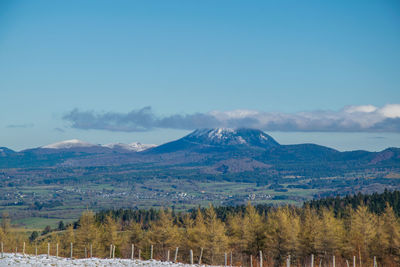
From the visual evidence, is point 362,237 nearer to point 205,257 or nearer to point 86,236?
point 205,257

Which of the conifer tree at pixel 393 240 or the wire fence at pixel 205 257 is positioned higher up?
the conifer tree at pixel 393 240

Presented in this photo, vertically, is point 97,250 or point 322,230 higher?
point 322,230

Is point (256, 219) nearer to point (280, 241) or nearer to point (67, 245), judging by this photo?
point (280, 241)

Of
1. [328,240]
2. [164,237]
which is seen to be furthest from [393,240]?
[164,237]

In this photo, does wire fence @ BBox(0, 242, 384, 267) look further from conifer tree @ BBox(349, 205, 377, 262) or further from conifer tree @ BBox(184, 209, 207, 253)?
conifer tree @ BBox(349, 205, 377, 262)

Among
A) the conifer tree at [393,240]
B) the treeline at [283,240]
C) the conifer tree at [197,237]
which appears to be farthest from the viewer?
the conifer tree at [197,237]

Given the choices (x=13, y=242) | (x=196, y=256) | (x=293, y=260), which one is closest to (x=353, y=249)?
(x=293, y=260)

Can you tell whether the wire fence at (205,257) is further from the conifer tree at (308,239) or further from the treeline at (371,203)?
the treeline at (371,203)

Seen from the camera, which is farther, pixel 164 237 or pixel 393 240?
pixel 164 237

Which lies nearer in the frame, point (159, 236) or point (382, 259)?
point (382, 259)

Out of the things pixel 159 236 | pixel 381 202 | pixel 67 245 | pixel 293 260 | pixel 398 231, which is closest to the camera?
pixel 398 231

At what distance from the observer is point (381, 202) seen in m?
138

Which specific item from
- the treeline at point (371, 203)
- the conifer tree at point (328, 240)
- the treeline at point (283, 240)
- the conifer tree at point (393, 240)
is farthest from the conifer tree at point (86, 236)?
the treeline at point (371, 203)

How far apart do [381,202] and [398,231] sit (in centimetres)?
7265
